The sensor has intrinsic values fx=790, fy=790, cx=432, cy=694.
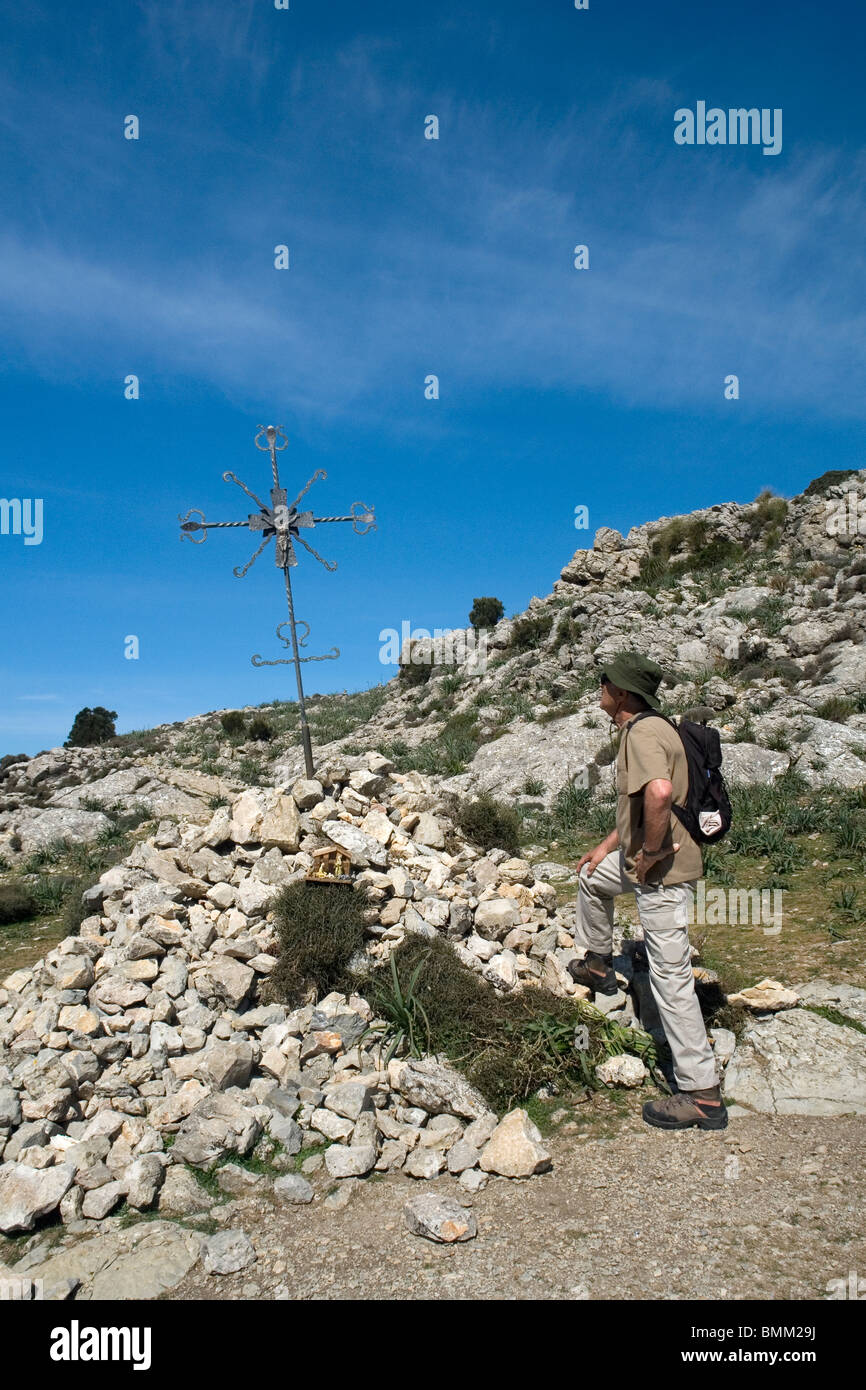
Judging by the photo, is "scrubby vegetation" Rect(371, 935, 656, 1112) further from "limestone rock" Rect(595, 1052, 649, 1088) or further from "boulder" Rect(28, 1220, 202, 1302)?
"boulder" Rect(28, 1220, 202, 1302)

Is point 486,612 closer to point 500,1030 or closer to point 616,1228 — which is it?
point 500,1030

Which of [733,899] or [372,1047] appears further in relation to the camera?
[733,899]

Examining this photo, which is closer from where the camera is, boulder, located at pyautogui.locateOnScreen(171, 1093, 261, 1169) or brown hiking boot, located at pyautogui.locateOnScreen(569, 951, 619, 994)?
boulder, located at pyautogui.locateOnScreen(171, 1093, 261, 1169)

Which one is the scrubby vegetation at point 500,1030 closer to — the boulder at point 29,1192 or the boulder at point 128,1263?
the boulder at point 128,1263

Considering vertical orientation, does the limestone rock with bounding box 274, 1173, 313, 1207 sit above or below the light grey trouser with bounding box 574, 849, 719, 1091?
below

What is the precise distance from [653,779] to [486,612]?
3806 cm

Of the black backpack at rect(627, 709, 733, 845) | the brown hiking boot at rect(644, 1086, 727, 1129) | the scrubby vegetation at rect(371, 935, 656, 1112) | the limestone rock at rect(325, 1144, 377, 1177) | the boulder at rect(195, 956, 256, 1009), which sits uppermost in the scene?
the black backpack at rect(627, 709, 733, 845)

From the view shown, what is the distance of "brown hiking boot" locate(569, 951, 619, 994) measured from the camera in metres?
5.44

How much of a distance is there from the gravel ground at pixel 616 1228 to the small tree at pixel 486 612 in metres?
37.3

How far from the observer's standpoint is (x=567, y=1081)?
4.85 meters

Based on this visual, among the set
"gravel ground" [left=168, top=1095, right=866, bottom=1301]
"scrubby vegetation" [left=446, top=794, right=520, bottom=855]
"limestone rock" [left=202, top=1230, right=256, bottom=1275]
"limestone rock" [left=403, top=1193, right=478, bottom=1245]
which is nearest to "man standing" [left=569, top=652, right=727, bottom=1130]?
"gravel ground" [left=168, top=1095, right=866, bottom=1301]
